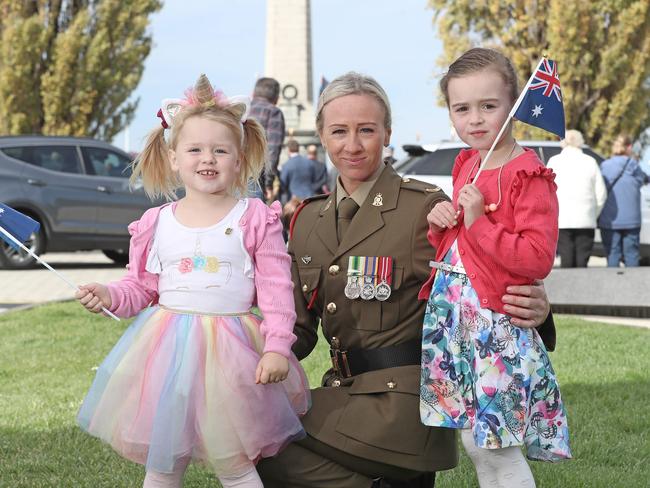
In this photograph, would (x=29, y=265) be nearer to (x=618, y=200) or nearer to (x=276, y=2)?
(x=618, y=200)

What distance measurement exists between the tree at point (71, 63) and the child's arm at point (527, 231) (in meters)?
25.3

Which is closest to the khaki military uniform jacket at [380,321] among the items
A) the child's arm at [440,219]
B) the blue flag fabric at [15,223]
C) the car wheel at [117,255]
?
the child's arm at [440,219]

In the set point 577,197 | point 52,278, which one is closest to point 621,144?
point 577,197

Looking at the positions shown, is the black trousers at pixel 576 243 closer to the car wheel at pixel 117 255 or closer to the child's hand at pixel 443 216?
the car wheel at pixel 117 255

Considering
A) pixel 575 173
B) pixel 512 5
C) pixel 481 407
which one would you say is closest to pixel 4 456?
pixel 481 407

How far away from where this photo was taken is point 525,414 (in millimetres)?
3377

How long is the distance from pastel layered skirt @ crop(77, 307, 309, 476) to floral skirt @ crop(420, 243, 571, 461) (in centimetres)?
46

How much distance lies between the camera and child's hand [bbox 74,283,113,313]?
3.56m

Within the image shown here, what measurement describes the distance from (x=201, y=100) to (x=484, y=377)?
121 centimetres

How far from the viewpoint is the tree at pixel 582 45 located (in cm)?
2814

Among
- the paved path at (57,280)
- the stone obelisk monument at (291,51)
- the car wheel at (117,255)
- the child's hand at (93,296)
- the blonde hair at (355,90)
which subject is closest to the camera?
the child's hand at (93,296)

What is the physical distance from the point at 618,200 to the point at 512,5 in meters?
16.6

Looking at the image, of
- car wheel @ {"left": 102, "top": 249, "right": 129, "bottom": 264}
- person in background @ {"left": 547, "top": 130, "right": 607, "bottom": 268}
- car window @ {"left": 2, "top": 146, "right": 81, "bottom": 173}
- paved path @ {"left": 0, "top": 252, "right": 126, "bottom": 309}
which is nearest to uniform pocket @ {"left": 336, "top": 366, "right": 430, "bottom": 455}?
paved path @ {"left": 0, "top": 252, "right": 126, "bottom": 309}

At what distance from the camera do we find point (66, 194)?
51.2 feet
